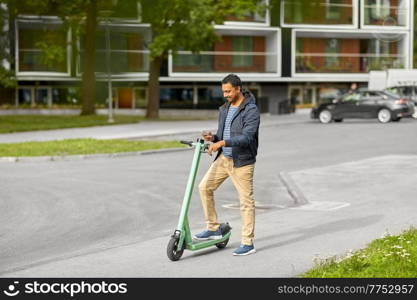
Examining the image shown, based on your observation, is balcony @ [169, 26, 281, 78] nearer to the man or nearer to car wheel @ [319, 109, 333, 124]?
car wheel @ [319, 109, 333, 124]

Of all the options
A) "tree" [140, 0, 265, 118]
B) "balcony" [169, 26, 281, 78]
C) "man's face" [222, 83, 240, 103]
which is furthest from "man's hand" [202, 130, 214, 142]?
"balcony" [169, 26, 281, 78]

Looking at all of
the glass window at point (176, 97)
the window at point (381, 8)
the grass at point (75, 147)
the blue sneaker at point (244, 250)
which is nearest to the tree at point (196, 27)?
the grass at point (75, 147)

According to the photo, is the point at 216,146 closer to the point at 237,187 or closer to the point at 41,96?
the point at 237,187

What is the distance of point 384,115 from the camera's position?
39.6 meters

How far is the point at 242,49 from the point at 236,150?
4842 cm

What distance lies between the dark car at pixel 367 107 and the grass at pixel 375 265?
32403mm

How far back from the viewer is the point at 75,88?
3.75 meters

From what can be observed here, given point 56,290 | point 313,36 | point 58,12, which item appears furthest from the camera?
point 313,36

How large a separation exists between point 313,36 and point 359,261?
51480 mm

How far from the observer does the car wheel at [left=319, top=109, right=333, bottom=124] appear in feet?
134

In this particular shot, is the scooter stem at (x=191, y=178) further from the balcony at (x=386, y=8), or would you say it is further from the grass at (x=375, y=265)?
the balcony at (x=386, y=8)

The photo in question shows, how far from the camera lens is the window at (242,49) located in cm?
5519

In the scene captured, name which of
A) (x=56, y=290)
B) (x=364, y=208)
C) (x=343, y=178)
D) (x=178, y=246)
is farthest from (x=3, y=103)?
(x=56, y=290)

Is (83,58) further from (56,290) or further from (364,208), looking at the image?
(364,208)
